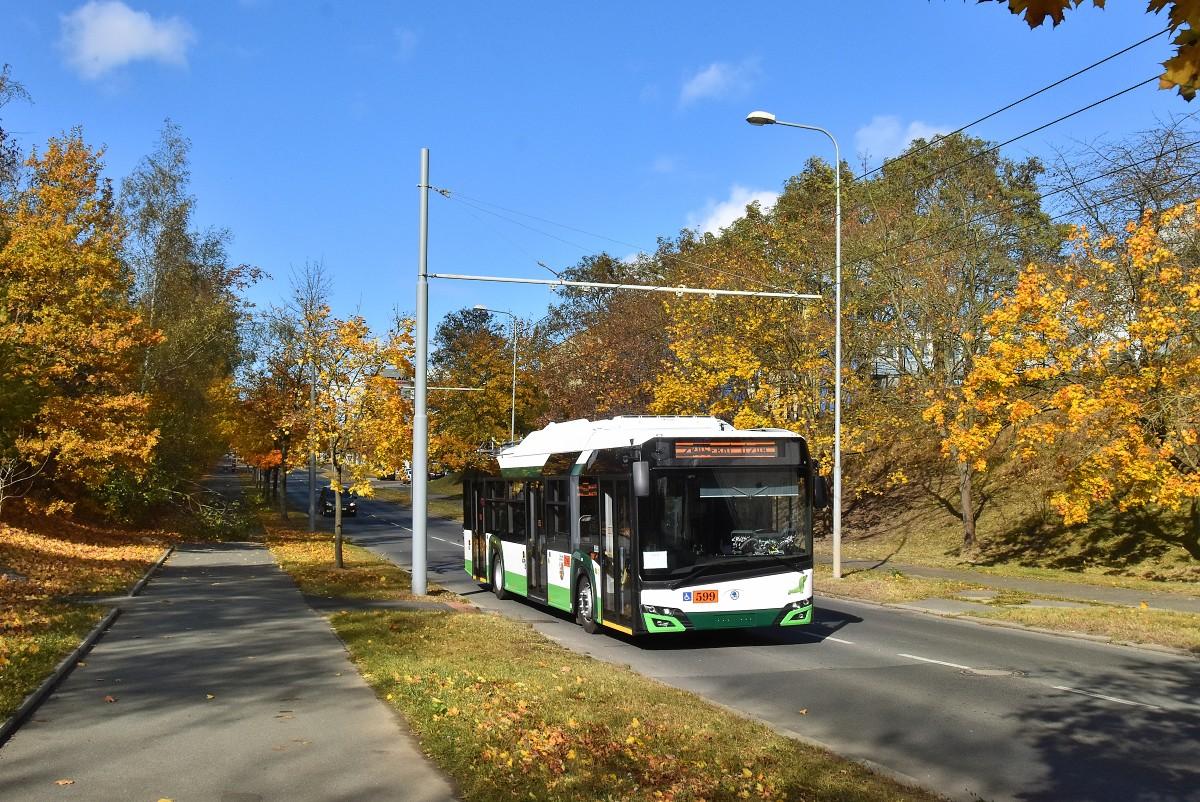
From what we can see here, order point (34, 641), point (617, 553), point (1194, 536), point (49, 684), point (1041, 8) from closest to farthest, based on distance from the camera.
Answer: point (1041, 8), point (49, 684), point (34, 641), point (617, 553), point (1194, 536)

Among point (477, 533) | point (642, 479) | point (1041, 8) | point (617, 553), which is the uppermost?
point (1041, 8)

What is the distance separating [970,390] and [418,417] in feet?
39.1

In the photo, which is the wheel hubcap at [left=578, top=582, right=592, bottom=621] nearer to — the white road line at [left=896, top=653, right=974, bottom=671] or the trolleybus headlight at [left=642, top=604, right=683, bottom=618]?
the trolleybus headlight at [left=642, top=604, right=683, bottom=618]

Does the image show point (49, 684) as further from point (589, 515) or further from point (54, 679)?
point (589, 515)

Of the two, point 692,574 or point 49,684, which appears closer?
point 49,684

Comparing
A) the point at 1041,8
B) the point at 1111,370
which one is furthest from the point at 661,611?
the point at 1111,370

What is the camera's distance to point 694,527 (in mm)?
13375

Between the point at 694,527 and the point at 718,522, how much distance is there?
34 cm

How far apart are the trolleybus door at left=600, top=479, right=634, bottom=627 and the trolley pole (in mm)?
5134

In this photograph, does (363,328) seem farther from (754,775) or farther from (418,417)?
(754,775)

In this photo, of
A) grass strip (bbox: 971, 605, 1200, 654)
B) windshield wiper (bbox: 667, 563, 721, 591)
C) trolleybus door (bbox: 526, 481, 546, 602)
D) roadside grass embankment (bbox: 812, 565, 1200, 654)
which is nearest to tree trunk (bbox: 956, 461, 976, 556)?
roadside grass embankment (bbox: 812, 565, 1200, 654)

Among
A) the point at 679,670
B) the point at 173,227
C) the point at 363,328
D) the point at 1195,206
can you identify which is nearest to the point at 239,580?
the point at 363,328

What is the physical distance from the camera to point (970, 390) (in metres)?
22.4

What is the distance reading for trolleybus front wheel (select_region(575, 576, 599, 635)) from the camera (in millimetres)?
15039
